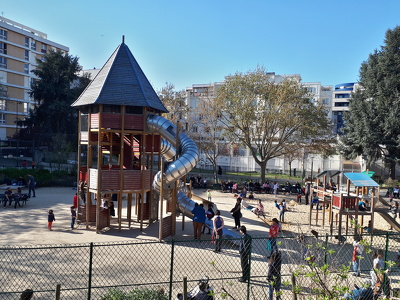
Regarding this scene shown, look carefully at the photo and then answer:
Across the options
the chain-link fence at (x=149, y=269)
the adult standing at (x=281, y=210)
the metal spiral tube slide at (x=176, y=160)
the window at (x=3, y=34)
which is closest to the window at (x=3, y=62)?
the window at (x=3, y=34)

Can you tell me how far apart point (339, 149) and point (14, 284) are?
123ft

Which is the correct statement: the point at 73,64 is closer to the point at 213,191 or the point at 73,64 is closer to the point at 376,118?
the point at 213,191

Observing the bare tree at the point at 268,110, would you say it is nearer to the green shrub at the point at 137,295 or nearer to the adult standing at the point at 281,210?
the adult standing at the point at 281,210

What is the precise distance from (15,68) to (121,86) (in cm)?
5049

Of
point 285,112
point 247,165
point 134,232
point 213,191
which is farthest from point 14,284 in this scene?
point 247,165

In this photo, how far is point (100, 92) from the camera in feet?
50.4

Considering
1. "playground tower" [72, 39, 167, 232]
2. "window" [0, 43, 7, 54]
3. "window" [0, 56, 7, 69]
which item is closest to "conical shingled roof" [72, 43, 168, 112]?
"playground tower" [72, 39, 167, 232]

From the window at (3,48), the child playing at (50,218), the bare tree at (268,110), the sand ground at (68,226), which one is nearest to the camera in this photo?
the sand ground at (68,226)

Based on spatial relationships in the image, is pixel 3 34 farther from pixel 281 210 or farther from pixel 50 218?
pixel 281 210

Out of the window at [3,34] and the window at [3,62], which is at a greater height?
the window at [3,34]

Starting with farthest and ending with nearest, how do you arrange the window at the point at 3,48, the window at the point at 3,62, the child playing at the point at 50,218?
the window at the point at 3,62
the window at the point at 3,48
the child playing at the point at 50,218

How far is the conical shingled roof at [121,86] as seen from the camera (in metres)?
15.3

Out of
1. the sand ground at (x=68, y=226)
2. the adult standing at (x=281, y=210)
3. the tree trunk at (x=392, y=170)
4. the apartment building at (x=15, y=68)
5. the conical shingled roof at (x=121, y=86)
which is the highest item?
the apartment building at (x=15, y=68)

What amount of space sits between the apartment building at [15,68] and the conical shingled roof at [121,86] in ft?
145
